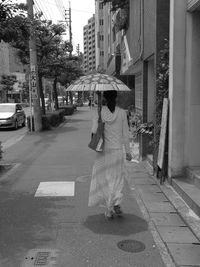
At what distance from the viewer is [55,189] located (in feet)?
24.6

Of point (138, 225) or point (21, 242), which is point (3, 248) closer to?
point (21, 242)

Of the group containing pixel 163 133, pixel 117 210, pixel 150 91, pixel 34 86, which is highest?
pixel 34 86

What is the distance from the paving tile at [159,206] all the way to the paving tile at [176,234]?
79cm

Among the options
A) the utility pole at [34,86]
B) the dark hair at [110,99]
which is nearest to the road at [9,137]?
the utility pole at [34,86]

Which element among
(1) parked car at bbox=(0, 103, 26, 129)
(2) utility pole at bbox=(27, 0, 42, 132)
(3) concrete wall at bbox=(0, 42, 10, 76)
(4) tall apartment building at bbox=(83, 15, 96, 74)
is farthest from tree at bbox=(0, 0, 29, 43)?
(4) tall apartment building at bbox=(83, 15, 96, 74)

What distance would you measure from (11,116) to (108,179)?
17447 millimetres

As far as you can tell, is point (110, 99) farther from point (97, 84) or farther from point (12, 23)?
point (12, 23)

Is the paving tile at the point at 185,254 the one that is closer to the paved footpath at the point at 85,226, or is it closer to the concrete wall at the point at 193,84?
the paved footpath at the point at 85,226

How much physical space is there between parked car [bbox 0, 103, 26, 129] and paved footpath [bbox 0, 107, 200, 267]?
13267 millimetres

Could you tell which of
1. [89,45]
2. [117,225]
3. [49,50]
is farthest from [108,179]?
[89,45]

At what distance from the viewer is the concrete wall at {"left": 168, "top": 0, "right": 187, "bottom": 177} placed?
7.19 meters

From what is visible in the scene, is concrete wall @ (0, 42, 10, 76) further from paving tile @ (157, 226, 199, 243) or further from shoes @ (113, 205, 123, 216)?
paving tile @ (157, 226, 199, 243)

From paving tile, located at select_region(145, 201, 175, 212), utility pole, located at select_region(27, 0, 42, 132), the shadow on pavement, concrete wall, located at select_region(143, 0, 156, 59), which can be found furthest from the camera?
utility pole, located at select_region(27, 0, 42, 132)

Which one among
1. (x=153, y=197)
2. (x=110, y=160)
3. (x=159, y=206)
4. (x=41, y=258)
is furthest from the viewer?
(x=153, y=197)
